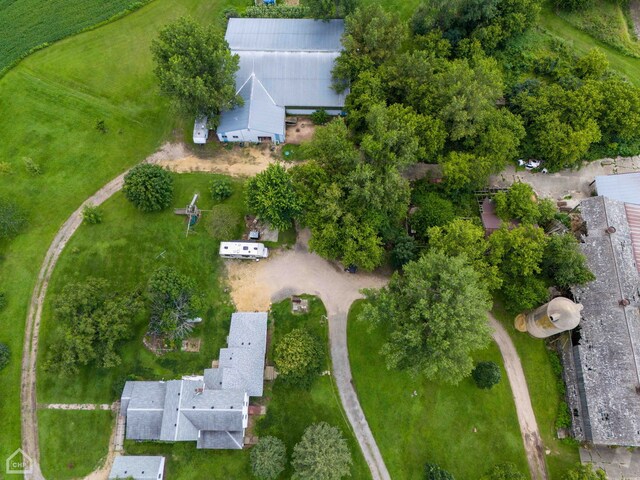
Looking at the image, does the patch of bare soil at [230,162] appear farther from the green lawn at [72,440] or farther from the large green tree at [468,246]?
the green lawn at [72,440]

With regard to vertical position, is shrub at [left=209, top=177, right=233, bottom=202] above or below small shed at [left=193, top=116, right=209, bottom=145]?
below

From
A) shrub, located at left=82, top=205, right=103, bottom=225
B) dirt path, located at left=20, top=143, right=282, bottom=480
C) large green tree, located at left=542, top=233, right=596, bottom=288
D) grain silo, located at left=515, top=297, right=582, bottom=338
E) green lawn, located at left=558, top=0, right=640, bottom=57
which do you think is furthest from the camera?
green lawn, located at left=558, top=0, right=640, bottom=57

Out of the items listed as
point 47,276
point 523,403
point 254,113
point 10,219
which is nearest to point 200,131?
point 254,113

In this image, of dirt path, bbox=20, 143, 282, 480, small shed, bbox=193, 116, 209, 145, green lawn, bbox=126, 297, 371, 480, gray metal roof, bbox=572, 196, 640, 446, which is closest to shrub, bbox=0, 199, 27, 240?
dirt path, bbox=20, 143, 282, 480

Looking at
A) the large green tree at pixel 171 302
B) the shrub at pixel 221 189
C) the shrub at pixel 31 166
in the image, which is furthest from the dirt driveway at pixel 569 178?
the shrub at pixel 31 166

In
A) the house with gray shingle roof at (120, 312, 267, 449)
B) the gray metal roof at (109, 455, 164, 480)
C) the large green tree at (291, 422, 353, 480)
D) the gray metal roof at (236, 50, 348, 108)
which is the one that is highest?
the gray metal roof at (236, 50, 348, 108)

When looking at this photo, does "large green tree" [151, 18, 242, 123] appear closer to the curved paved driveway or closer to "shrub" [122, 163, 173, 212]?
"shrub" [122, 163, 173, 212]

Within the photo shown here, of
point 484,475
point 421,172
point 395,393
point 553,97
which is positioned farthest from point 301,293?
point 553,97
